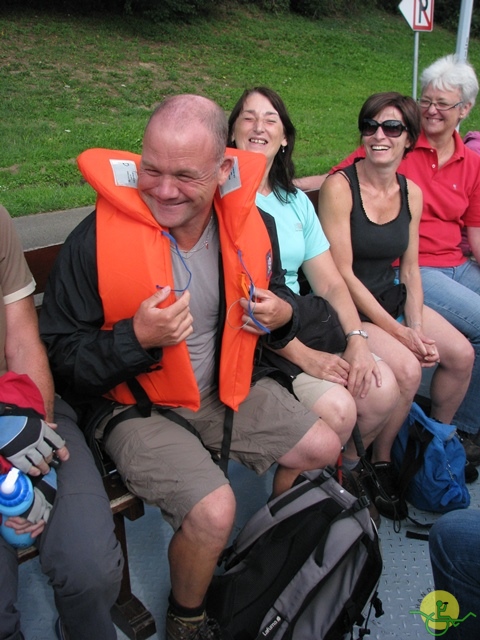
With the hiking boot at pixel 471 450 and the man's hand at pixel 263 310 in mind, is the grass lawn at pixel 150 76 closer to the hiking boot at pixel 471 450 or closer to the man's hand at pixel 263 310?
the hiking boot at pixel 471 450

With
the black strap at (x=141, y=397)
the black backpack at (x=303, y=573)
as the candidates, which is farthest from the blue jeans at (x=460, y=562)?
the black strap at (x=141, y=397)

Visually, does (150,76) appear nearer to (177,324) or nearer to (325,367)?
(325,367)

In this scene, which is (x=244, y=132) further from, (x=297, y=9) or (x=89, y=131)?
(x=297, y=9)

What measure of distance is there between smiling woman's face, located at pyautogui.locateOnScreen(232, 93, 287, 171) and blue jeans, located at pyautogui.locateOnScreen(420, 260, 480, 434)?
1123 millimetres

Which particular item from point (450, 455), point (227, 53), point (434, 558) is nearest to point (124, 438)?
point (434, 558)

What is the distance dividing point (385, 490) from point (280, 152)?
166 cm

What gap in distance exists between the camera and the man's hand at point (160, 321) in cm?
199

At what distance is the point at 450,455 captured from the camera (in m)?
2.94

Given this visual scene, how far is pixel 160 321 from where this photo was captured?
6.50ft

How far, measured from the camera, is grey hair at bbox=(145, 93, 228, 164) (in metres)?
2.08

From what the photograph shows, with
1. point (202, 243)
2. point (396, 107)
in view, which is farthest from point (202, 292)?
point (396, 107)

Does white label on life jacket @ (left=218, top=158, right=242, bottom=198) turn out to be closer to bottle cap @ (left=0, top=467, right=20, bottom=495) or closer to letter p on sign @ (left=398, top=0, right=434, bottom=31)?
bottle cap @ (left=0, top=467, right=20, bottom=495)

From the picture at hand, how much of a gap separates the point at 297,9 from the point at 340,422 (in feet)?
87.2

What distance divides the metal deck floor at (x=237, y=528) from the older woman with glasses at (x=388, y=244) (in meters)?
0.71
